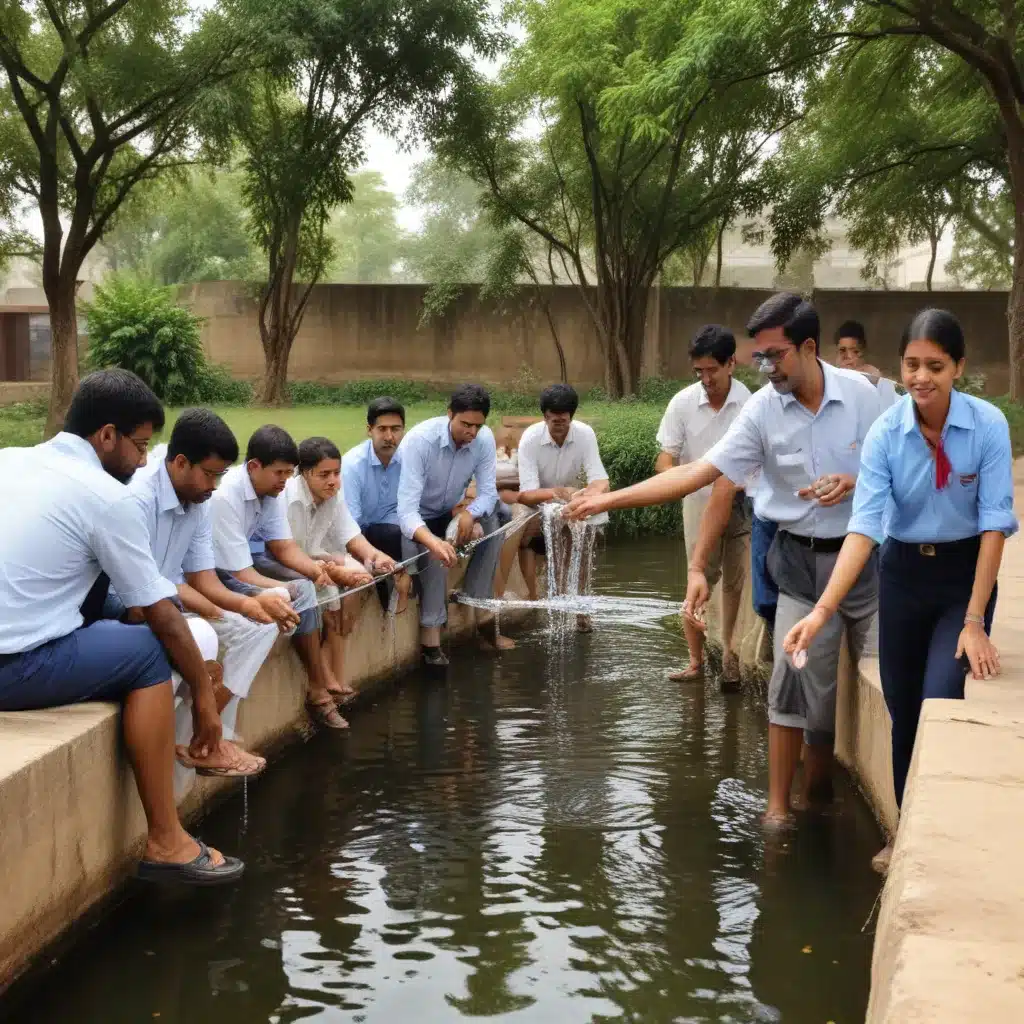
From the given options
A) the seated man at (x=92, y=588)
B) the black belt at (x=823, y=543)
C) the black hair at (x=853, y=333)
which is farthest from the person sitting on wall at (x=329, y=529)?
the black hair at (x=853, y=333)

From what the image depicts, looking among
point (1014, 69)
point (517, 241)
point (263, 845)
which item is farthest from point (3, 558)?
point (517, 241)

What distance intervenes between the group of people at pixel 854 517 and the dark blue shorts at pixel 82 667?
5.99 feet

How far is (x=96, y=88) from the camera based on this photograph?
822 inches

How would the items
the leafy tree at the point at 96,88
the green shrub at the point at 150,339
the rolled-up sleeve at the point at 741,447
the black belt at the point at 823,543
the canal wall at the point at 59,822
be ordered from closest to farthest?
the canal wall at the point at 59,822
the black belt at the point at 823,543
the rolled-up sleeve at the point at 741,447
the leafy tree at the point at 96,88
the green shrub at the point at 150,339

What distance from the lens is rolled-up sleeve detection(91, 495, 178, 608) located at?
4699 millimetres

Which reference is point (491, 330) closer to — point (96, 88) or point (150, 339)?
point (150, 339)

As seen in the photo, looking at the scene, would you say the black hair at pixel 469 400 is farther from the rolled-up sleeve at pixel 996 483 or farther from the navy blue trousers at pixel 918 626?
the rolled-up sleeve at pixel 996 483

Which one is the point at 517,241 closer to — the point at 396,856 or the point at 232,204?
the point at 396,856

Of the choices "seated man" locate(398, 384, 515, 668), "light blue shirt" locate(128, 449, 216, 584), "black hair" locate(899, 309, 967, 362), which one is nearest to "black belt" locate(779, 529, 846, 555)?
"black hair" locate(899, 309, 967, 362)

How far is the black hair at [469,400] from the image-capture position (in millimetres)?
8812

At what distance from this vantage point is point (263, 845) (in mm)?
5805

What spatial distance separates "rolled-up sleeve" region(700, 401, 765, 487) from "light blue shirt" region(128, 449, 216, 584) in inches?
83.7

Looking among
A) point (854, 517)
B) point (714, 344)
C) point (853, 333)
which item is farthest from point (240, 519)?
point (853, 333)

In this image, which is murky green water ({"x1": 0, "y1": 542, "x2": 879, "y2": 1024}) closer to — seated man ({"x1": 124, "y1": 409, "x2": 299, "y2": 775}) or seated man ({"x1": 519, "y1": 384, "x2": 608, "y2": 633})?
seated man ({"x1": 124, "y1": 409, "x2": 299, "y2": 775})
